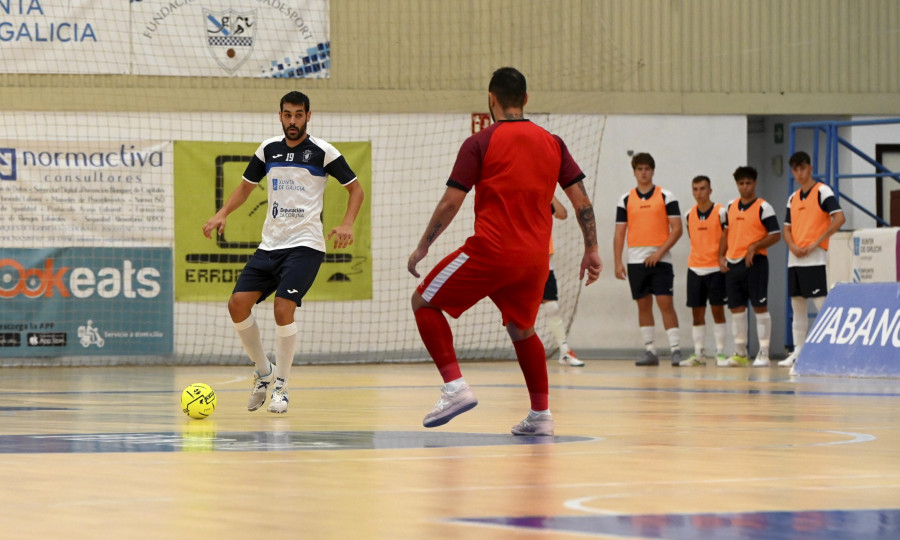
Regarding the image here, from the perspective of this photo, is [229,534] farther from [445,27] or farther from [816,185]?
[445,27]

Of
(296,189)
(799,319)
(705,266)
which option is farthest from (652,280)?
(296,189)

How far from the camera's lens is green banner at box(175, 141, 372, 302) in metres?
16.7

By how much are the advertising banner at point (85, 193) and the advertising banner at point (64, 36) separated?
0.94 meters

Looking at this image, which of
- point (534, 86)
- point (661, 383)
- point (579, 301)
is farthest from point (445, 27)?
point (661, 383)

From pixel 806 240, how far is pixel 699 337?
205 cm

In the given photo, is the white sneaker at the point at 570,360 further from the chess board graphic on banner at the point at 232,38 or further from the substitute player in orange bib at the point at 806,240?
the chess board graphic on banner at the point at 232,38

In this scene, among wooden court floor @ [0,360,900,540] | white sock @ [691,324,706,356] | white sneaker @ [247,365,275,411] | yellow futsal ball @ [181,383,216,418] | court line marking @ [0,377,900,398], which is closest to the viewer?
wooden court floor @ [0,360,900,540]

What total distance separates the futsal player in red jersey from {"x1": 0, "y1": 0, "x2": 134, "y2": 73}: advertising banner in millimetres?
10703

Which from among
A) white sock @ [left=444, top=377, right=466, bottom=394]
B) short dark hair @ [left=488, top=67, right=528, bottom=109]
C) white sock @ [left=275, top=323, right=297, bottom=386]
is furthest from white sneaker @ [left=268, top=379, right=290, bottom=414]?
short dark hair @ [left=488, top=67, right=528, bottom=109]

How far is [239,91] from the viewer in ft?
55.4

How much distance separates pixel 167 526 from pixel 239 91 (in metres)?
13.7

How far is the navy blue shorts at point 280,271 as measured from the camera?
28.7 feet

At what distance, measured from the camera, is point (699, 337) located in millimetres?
16797

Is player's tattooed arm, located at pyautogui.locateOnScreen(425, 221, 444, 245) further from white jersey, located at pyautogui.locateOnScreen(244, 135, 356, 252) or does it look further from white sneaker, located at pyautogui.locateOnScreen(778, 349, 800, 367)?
white sneaker, located at pyautogui.locateOnScreen(778, 349, 800, 367)
